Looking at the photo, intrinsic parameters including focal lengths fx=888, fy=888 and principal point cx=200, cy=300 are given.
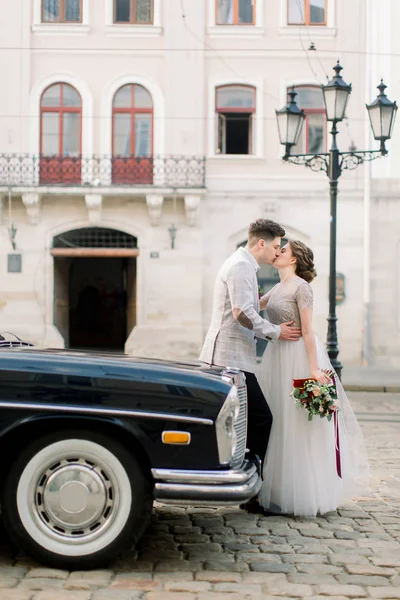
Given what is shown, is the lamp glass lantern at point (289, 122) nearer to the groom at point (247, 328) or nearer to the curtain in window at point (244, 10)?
the groom at point (247, 328)

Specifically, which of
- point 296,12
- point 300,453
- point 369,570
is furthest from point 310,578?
point 296,12

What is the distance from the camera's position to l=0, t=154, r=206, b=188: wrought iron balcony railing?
23406 mm

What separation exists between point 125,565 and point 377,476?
3.64 m

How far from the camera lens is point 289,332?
640 cm

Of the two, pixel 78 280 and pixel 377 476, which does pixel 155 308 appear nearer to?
pixel 78 280

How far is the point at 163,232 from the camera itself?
2383 centimetres

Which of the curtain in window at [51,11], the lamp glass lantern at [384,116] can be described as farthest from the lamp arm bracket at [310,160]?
the curtain in window at [51,11]

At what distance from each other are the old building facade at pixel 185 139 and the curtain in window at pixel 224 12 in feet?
0.09

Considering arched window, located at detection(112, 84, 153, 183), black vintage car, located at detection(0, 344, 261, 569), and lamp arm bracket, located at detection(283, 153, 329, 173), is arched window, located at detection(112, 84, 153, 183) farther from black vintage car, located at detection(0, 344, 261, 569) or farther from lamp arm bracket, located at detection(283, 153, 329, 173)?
black vintage car, located at detection(0, 344, 261, 569)

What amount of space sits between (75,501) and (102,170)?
1956 centimetres

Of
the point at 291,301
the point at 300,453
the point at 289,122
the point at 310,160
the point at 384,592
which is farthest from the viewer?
the point at 310,160

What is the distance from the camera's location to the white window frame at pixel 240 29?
23812mm

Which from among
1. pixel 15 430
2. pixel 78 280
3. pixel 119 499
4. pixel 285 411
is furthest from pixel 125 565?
pixel 78 280

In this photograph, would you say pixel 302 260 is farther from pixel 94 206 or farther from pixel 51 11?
pixel 51 11
